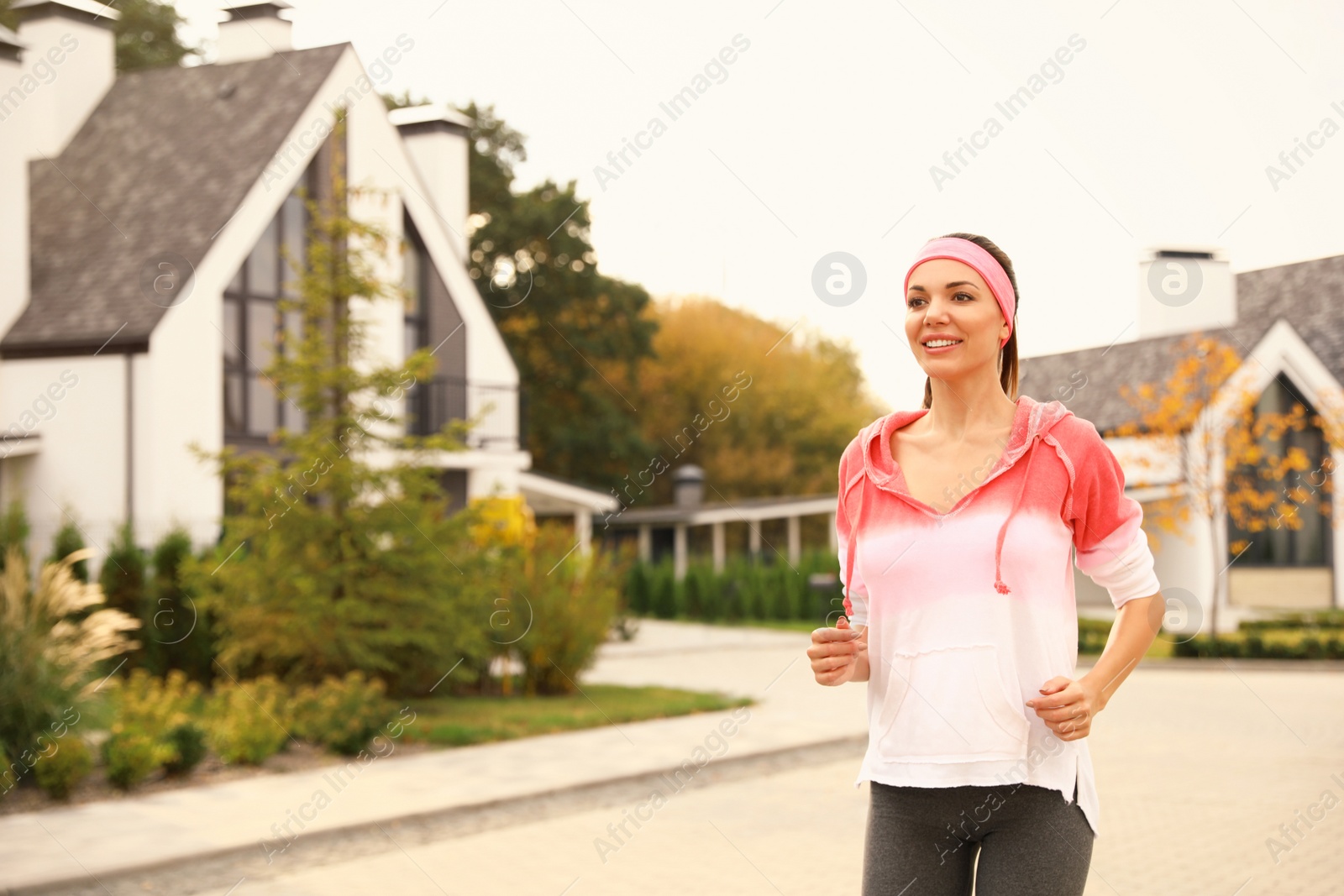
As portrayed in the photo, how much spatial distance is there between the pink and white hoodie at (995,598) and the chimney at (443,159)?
25.9 m

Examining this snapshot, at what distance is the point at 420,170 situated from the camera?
28.3m

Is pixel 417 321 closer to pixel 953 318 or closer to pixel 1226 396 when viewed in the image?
pixel 1226 396

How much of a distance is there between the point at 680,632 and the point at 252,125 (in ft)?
47.1

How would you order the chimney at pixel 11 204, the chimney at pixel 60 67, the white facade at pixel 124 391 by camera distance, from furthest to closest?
1. the chimney at pixel 60 67
2. the chimney at pixel 11 204
3. the white facade at pixel 124 391

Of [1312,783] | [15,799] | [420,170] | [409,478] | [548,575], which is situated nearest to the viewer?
[15,799]

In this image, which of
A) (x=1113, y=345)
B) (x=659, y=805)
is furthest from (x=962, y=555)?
(x=1113, y=345)

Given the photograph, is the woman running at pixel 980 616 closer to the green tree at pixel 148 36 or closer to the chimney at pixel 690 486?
the green tree at pixel 148 36

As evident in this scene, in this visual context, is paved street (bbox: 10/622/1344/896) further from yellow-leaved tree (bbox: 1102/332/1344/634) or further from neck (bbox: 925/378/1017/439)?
yellow-leaved tree (bbox: 1102/332/1344/634)

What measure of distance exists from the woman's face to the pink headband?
0.01 meters

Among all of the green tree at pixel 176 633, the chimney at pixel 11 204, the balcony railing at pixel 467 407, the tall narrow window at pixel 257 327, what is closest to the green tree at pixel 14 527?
the green tree at pixel 176 633

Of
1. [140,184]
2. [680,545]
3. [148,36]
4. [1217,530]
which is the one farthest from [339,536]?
[680,545]

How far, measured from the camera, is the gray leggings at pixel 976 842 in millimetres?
2527

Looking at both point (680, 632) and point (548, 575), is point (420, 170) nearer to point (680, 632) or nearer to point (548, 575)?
point (680, 632)

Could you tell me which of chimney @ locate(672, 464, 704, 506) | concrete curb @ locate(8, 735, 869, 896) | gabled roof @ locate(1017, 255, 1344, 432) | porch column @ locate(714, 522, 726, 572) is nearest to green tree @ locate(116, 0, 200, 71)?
chimney @ locate(672, 464, 704, 506)
